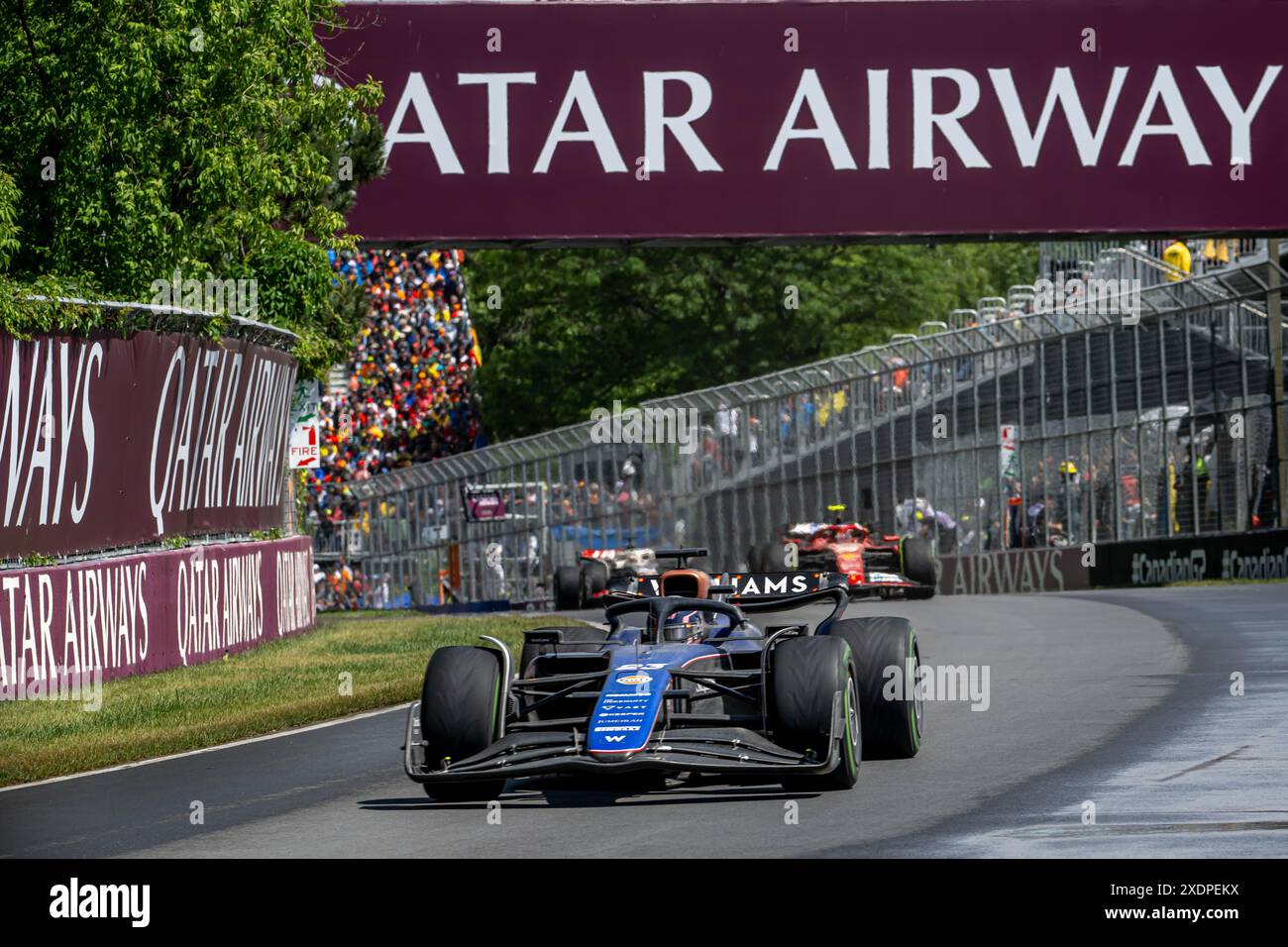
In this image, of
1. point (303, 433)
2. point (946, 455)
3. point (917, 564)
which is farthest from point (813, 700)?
point (946, 455)

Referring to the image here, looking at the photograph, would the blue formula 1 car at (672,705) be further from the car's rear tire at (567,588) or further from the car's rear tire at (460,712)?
the car's rear tire at (567,588)

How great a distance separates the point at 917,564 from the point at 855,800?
1891 centimetres

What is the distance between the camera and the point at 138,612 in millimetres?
19438

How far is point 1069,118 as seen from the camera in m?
29.4

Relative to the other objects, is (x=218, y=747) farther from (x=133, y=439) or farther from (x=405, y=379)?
(x=405, y=379)

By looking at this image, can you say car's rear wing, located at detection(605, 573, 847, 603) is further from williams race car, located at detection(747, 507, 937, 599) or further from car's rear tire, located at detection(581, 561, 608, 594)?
car's rear tire, located at detection(581, 561, 608, 594)

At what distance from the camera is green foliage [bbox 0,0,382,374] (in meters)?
23.6

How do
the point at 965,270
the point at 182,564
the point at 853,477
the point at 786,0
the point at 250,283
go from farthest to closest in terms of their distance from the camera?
the point at 965,270 < the point at 853,477 < the point at 786,0 < the point at 250,283 < the point at 182,564

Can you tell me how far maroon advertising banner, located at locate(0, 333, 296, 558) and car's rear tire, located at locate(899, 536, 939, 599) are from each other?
25.6 ft
